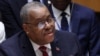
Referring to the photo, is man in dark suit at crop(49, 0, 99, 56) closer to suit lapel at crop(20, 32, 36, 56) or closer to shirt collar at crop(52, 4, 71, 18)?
shirt collar at crop(52, 4, 71, 18)

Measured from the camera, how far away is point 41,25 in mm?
1787

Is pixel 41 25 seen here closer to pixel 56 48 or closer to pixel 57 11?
pixel 56 48

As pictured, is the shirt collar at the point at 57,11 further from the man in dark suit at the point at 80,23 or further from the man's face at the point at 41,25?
the man's face at the point at 41,25

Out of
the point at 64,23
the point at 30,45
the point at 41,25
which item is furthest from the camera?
the point at 64,23

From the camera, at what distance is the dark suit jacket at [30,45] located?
6.03ft

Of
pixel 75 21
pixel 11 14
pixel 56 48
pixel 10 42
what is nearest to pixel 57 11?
pixel 75 21

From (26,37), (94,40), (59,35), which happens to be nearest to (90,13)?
(94,40)

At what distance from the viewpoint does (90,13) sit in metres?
2.62

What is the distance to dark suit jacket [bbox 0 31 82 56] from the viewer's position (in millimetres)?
1839

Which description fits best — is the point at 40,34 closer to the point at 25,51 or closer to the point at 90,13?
the point at 25,51

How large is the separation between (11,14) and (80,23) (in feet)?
1.88

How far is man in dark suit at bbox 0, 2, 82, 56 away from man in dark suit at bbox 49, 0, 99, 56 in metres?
0.56

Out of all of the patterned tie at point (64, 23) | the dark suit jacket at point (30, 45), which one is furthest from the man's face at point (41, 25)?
the patterned tie at point (64, 23)

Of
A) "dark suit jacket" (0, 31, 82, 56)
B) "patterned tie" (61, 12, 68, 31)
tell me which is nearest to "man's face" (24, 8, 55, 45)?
"dark suit jacket" (0, 31, 82, 56)
